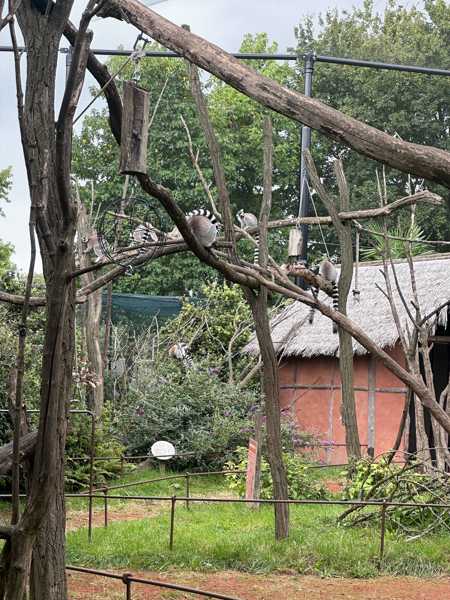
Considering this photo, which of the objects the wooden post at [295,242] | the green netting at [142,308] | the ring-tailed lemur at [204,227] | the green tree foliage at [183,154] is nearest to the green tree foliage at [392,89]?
the green tree foliage at [183,154]

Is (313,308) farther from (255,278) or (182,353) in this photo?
(182,353)

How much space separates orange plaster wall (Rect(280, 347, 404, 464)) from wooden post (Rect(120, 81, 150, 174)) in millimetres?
10812

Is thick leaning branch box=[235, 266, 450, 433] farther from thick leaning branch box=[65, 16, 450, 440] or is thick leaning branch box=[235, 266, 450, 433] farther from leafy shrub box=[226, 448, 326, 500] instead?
leafy shrub box=[226, 448, 326, 500]

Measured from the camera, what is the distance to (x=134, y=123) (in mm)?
3340

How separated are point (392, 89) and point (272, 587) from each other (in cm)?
1988

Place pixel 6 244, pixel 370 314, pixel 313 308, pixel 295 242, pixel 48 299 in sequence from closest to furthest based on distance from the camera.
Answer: pixel 48 299 < pixel 313 308 < pixel 295 242 < pixel 370 314 < pixel 6 244

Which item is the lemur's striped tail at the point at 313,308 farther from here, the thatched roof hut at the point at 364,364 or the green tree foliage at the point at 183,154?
the green tree foliage at the point at 183,154

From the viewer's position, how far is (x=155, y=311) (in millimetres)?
18750

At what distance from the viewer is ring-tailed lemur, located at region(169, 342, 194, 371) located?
15.4 meters

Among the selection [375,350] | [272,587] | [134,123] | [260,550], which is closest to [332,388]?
[260,550]

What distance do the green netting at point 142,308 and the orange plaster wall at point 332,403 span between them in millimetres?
3386

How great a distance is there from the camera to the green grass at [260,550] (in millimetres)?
7418

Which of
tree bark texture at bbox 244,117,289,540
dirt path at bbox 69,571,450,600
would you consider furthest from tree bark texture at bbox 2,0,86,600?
tree bark texture at bbox 244,117,289,540

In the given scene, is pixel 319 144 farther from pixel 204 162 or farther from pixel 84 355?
pixel 84 355
